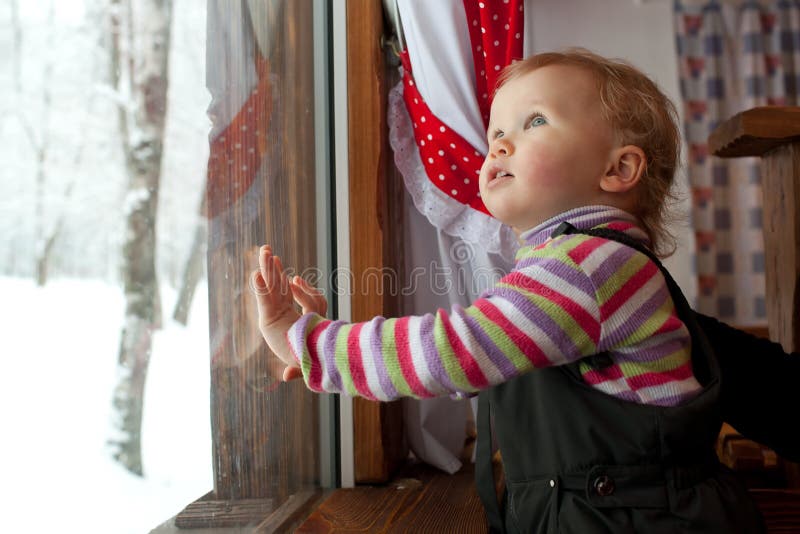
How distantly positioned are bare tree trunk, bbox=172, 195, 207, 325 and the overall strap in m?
0.37

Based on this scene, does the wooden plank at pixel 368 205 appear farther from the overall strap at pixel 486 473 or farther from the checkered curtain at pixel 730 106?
the checkered curtain at pixel 730 106

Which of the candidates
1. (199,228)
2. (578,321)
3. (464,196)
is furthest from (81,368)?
(464,196)

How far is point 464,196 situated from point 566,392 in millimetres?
670

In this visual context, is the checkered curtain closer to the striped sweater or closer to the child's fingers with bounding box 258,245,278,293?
the striped sweater

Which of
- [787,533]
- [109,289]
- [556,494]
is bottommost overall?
[787,533]

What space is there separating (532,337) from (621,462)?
0.19 m

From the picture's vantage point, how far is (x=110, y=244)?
64 centimetres

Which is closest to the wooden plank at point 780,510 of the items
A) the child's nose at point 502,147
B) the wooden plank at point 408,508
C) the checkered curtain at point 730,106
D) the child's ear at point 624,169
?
the wooden plank at point 408,508

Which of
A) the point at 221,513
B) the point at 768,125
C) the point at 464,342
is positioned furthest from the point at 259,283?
the point at 768,125

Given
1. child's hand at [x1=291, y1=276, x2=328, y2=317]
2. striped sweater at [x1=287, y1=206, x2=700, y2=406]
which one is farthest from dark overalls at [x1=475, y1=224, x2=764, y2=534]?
child's hand at [x1=291, y1=276, x2=328, y2=317]

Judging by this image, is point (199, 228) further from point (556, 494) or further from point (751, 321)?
point (751, 321)

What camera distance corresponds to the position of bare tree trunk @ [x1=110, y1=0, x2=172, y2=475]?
0.65m

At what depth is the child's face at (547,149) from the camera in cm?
84

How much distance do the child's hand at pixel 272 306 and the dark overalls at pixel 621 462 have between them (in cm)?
28
